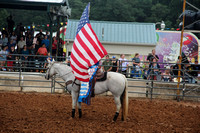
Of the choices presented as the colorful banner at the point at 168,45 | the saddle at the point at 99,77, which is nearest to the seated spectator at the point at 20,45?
the saddle at the point at 99,77

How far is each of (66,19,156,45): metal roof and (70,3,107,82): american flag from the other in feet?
44.4

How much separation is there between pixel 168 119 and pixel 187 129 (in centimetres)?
135

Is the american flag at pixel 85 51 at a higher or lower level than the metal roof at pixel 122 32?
lower

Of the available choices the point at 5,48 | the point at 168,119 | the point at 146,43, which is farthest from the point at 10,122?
the point at 146,43

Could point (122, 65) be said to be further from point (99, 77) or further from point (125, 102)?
point (99, 77)

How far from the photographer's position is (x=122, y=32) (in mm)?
22422

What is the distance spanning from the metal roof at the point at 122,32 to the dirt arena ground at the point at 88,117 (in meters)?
10.8

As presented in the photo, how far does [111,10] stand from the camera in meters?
48.4

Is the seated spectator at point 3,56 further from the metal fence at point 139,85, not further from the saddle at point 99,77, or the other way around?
the saddle at point 99,77

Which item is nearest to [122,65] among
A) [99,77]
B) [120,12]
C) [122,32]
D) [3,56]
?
[3,56]

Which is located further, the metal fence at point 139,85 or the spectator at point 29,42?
the spectator at point 29,42

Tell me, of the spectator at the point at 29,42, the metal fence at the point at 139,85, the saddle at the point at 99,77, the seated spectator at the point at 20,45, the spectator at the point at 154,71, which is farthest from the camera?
the spectator at the point at 29,42

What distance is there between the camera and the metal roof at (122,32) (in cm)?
2164

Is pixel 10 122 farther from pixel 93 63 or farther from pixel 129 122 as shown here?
pixel 129 122
